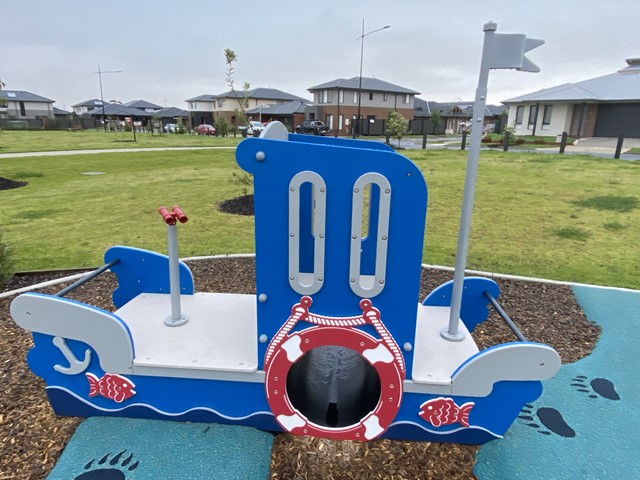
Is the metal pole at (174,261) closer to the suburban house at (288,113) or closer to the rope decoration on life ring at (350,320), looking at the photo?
the rope decoration on life ring at (350,320)

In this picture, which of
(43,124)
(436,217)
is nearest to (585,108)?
(436,217)

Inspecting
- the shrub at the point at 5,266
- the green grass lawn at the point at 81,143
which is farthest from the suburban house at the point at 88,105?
the shrub at the point at 5,266

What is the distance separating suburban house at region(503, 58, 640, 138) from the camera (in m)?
30.8

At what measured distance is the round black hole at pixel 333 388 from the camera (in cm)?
270

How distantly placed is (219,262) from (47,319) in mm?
2846

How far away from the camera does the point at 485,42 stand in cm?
221

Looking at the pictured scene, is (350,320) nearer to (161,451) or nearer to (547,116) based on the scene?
(161,451)

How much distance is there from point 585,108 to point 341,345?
36246mm

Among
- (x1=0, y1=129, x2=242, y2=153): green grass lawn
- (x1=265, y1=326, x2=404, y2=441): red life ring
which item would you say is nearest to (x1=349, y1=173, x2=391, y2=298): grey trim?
(x1=265, y1=326, x2=404, y2=441): red life ring

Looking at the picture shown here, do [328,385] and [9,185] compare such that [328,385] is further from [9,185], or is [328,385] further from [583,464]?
[9,185]

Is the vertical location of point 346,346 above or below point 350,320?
below

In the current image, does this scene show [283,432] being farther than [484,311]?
No

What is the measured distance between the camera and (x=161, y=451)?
2443 mm

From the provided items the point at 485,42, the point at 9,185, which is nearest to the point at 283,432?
the point at 485,42
